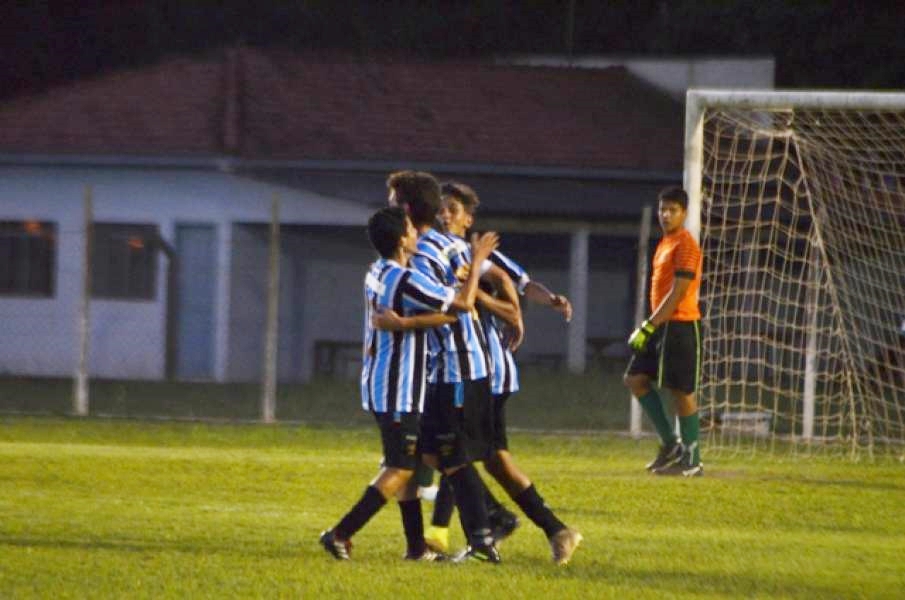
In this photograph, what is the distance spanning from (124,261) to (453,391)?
737 inches

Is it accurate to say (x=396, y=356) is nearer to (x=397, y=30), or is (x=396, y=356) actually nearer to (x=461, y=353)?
(x=461, y=353)

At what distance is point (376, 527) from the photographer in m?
10.3

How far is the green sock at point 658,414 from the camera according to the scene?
43.7ft

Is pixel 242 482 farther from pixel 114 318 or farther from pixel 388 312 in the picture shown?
pixel 114 318

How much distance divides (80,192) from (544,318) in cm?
773

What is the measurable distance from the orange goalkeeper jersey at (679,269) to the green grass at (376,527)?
3.88 feet

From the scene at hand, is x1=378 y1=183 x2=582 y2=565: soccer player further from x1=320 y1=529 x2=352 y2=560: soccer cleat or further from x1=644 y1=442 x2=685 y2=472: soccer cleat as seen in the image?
x1=644 y1=442 x2=685 y2=472: soccer cleat

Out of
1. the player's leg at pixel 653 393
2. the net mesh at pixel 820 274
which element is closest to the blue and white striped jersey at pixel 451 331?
the player's leg at pixel 653 393

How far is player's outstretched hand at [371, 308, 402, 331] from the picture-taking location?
28.3 feet

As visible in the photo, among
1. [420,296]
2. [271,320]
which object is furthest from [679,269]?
[271,320]

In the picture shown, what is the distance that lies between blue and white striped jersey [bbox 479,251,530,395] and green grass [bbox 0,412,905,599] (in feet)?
2.77

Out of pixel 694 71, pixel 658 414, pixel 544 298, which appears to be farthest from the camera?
pixel 694 71

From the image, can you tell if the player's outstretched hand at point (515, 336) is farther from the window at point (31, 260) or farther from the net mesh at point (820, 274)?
the window at point (31, 260)

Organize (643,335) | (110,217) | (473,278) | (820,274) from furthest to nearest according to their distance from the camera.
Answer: (110,217) → (820,274) → (643,335) → (473,278)
